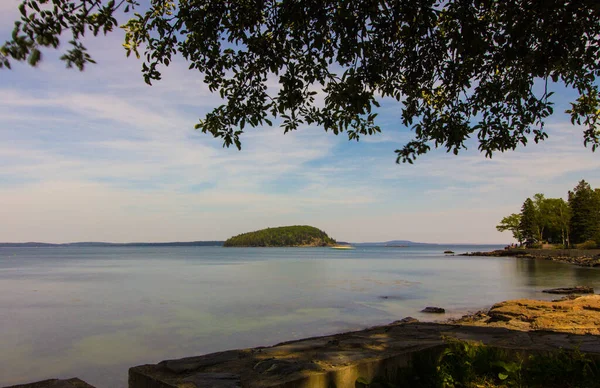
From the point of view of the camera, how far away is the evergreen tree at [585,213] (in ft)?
228

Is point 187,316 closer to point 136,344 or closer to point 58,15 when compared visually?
point 136,344

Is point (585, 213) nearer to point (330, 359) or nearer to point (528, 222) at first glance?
point (528, 222)

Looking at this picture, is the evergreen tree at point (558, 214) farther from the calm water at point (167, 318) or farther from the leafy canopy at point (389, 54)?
the leafy canopy at point (389, 54)

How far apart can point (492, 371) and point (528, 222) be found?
328ft

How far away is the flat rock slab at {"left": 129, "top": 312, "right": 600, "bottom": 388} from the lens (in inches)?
153

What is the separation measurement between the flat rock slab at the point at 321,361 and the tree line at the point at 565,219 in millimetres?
78053

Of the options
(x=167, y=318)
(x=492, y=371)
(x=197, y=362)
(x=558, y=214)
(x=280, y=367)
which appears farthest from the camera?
(x=558, y=214)

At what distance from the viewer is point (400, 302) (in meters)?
19.9

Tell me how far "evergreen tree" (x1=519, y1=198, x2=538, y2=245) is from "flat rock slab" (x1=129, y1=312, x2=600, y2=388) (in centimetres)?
9412

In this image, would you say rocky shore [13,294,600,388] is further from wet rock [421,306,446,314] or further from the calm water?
wet rock [421,306,446,314]

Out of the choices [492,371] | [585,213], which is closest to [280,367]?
[492,371]

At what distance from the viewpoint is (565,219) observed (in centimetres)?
7469

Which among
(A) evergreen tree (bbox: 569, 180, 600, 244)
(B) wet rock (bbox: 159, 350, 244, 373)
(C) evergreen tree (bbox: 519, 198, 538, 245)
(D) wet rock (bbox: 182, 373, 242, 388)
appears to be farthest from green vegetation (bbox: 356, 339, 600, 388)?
(C) evergreen tree (bbox: 519, 198, 538, 245)

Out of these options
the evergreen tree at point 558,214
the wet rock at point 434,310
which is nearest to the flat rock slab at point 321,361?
the wet rock at point 434,310
